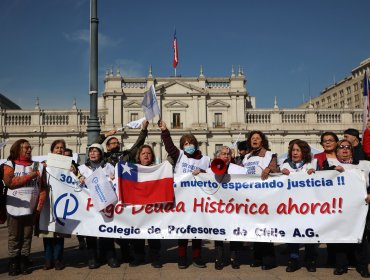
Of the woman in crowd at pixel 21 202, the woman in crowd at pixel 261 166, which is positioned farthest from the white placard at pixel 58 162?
the woman in crowd at pixel 261 166

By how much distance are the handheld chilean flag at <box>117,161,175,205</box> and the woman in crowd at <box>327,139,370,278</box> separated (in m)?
2.41

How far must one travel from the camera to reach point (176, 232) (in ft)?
17.3

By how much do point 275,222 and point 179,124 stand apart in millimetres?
38948

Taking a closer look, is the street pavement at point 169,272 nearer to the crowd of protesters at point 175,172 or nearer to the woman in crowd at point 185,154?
the crowd of protesters at point 175,172

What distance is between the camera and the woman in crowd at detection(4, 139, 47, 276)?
506cm

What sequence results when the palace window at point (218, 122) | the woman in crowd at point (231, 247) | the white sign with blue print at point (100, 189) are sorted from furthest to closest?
the palace window at point (218, 122) → the white sign with blue print at point (100, 189) → the woman in crowd at point (231, 247)

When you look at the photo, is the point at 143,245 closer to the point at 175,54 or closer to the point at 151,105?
the point at 151,105

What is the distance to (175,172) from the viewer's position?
568 centimetres

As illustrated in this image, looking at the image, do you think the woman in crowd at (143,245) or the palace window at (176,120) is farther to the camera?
the palace window at (176,120)

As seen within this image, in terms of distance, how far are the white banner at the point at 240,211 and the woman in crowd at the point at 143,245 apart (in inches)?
10.1

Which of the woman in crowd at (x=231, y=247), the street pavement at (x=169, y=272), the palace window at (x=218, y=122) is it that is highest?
Result: the palace window at (x=218, y=122)

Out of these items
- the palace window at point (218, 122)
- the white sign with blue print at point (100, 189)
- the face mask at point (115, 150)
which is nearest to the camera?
the white sign with blue print at point (100, 189)

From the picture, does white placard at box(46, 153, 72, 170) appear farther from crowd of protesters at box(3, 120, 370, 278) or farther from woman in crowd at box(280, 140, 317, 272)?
woman in crowd at box(280, 140, 317, 272)

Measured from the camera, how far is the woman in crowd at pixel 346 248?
16.0 feet
